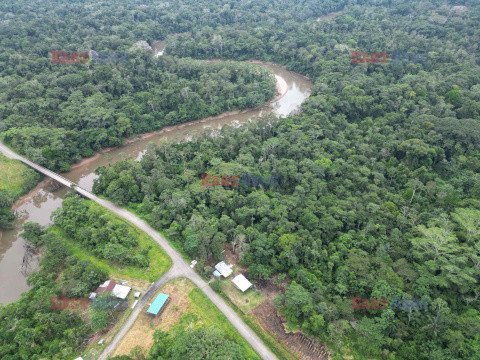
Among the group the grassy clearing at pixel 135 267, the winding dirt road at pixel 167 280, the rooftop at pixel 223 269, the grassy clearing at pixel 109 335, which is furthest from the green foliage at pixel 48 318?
the rooftop at pixel 223 269

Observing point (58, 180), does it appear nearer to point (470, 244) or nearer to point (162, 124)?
Answer: point (162, 124)

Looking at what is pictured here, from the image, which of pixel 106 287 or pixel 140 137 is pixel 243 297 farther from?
pixel 140 137

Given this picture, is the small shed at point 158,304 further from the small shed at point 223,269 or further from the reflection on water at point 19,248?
the reflection on water at point 19,248

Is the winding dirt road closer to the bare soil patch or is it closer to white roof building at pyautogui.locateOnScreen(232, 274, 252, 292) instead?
the bare soil patch

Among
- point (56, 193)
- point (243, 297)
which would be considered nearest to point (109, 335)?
point (243, 297)

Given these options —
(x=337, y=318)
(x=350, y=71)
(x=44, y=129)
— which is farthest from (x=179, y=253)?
(x=350, y=71)
